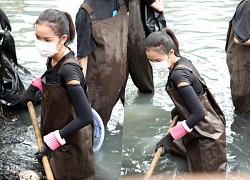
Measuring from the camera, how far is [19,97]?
17.3ft

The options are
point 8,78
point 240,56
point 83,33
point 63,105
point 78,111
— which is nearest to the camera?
point 78,111

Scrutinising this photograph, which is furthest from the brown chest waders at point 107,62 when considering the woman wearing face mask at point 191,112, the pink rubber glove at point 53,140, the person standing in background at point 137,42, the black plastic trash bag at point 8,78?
the pink rubber glove at point 53,140

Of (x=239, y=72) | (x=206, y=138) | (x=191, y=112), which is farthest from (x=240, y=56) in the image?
(x=191, y=112)

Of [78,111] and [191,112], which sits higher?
[78,111]

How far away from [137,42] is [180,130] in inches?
73.3

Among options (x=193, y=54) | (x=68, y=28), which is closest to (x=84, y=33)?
(x=68, y=28)

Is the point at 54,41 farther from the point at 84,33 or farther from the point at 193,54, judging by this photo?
the point at 193,54

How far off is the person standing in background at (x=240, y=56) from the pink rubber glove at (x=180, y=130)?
1.49 meters

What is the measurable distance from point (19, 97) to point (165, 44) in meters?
2.05

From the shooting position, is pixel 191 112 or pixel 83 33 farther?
pixel 83 33

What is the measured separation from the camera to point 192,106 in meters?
3.71

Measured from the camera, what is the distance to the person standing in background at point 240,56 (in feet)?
15.8

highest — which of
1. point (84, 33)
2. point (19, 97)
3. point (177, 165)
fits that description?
point (84, 33)

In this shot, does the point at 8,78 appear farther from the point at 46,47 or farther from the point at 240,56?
the point at 240,56
